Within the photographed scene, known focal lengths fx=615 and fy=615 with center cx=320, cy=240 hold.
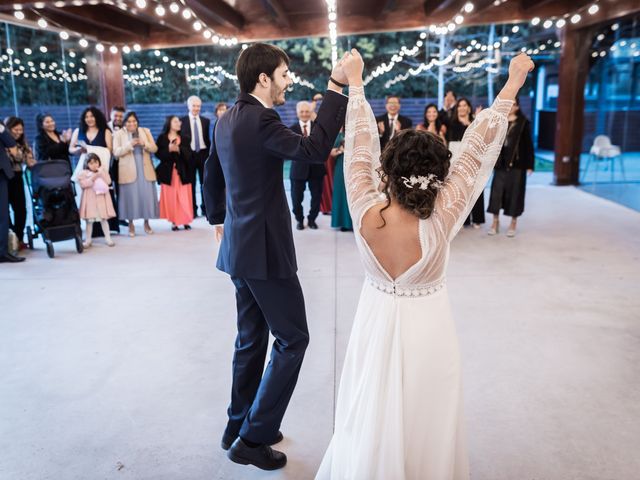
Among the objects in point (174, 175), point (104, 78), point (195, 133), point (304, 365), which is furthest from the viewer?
point (104, 78)

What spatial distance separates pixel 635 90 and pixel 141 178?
22.3ft

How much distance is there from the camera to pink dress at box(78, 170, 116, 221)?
6.29 m

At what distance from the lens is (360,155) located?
6.26 ft

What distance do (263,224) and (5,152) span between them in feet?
14.4

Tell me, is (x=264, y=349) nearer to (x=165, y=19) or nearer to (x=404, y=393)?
(x=404, y=393)

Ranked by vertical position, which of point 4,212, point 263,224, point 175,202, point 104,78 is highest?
point 104,78

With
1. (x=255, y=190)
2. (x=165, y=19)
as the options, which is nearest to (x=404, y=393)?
(x=255, y=190)

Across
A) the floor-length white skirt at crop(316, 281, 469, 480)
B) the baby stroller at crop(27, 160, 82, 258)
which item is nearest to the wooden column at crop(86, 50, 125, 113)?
the baby stroller at crop(27, 160, 82, 258)

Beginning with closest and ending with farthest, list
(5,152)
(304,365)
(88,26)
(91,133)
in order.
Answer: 1. (304,365)
2. (5,152)
3. (91,133)
4. (88,26)

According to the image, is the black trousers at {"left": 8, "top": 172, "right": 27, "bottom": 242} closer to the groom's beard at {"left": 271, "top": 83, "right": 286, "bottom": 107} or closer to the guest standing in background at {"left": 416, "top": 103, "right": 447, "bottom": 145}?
the guest standing in background at {"left": 416, "top": 103, "right": 447, "bottom": 145}

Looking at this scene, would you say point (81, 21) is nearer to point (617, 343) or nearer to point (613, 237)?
point (613, 237)

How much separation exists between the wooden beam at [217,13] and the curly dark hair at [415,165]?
6192 millimetres

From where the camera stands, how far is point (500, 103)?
1878 mm

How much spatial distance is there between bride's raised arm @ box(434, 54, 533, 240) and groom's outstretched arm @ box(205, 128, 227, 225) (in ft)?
Result: 3.20
